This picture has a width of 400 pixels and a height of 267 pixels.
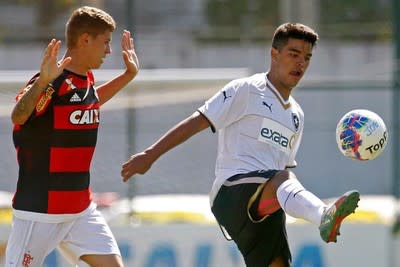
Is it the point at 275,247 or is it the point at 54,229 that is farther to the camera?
the point at 275,247

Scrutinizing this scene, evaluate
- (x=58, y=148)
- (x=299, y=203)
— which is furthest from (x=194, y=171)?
(x=299, y=203)

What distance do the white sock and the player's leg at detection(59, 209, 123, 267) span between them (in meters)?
0.96

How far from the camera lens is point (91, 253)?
19.1ft

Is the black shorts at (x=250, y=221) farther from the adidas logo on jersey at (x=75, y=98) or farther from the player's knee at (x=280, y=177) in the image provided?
the adidas logo on jersey at (x=75, y=98)

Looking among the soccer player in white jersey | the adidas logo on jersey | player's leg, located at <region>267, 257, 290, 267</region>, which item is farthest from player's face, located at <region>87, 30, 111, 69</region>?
player's leg, located at <region>267, 257, 290, 267</region>

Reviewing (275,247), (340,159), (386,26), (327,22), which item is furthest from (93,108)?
(386,26)

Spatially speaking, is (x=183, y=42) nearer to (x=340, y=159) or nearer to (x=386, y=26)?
(x=386, y=26)

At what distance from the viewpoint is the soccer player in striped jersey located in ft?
18.7

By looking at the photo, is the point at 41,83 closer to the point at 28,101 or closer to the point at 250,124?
the point at 28,101

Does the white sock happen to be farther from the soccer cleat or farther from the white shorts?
the white shorts

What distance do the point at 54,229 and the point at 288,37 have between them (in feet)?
5.65

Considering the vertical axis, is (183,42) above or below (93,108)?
below

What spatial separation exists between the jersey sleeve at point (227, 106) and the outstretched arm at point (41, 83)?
997 mm

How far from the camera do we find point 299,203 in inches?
221
